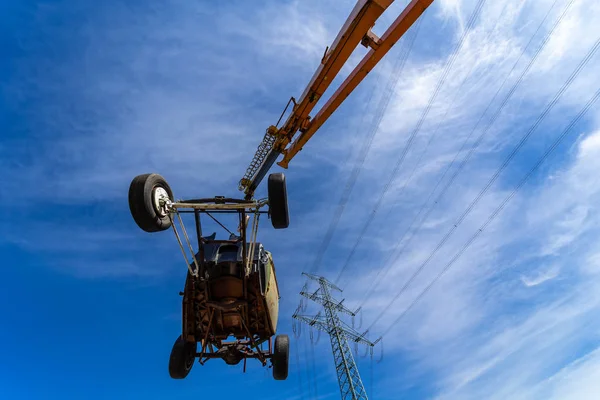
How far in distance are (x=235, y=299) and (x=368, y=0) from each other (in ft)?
40.1

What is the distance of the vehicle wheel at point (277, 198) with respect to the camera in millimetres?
6463

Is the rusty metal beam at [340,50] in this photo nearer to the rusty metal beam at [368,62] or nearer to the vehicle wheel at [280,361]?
the rusty metal beam at [368,62]

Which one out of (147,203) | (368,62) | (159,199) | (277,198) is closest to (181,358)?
(159,199)

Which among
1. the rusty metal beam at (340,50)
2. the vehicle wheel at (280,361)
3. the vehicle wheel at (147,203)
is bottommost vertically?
the vehicle wheel at (280,361)

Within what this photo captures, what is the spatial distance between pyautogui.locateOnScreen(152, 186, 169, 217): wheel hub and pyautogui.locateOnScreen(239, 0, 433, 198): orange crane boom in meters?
11.0

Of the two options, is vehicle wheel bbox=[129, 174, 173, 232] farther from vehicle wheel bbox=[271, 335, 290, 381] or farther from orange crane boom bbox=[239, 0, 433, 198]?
orange crane boom bbox=[239, 0, 433, 198]

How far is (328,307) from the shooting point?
26.0m

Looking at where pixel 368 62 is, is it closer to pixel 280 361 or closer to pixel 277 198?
pixel 277 198

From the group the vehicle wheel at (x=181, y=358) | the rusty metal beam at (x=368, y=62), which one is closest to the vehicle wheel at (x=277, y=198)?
the vehicle wheel at (x=181, y=358)

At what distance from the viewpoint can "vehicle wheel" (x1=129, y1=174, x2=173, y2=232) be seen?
5.74 m

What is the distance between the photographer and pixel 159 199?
20.5ft

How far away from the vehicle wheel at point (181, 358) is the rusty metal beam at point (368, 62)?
43.9ft

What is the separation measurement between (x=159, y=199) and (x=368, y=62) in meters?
12.5

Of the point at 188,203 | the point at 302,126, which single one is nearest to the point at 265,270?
the point at 188,203
